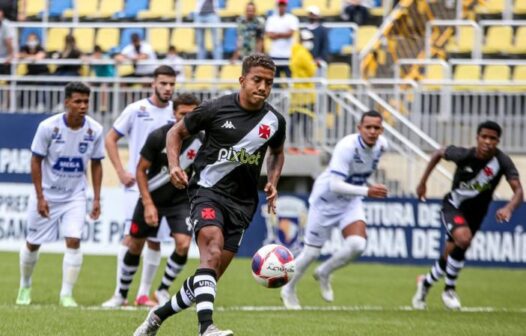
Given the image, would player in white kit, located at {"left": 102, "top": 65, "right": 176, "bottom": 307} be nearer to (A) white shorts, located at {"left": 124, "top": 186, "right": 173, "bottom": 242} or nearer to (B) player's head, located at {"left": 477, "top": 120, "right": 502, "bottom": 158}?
(A) white shorts, located at {"left": 124, "top": 186, "right": 173, "bottom": 242}

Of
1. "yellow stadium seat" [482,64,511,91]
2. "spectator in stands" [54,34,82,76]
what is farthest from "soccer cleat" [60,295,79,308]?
"yellow stadium seat" [482,64,511,91]

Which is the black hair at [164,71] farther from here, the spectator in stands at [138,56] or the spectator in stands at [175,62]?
the spectator in stands at [138,56]

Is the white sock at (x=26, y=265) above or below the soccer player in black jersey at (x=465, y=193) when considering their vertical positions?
below

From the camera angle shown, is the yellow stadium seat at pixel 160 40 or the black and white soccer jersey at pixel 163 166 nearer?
the black and white soccer jersey at pixel 163 166

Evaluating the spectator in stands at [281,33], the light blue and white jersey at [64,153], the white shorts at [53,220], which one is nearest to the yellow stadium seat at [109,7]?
the spectator in stands at [281,33]

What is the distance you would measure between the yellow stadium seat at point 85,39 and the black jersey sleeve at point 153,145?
14.4 m

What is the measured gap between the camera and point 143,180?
13570 millimetres

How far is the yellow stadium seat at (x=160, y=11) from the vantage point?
29.8m

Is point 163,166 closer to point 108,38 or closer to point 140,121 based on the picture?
point 140,121

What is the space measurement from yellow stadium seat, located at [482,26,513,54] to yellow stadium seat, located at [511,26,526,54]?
94 millimetres

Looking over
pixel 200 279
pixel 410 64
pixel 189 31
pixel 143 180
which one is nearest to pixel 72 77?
pixel 189 31

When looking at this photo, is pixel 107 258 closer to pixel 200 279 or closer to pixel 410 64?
pixel 410 64

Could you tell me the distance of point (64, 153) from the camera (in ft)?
48.1

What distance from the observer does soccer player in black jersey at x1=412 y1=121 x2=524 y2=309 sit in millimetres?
15500
